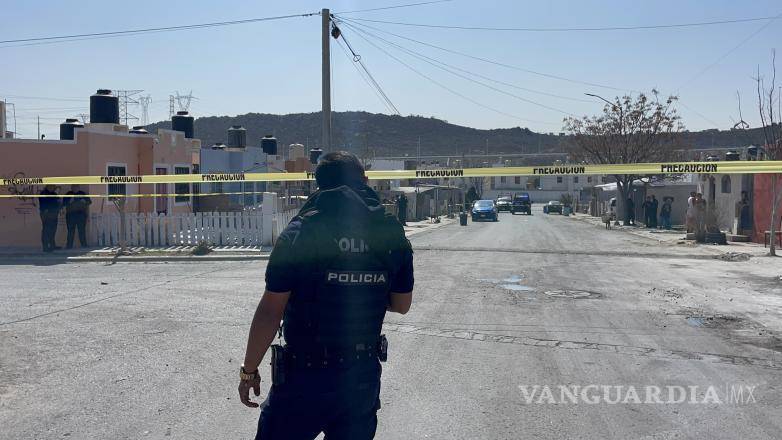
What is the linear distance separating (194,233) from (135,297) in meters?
9.92

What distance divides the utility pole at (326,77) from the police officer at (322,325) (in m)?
17.9

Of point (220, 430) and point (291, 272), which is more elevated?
point (291, 272)

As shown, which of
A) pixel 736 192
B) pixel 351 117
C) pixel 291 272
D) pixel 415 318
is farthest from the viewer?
pixel 351 117

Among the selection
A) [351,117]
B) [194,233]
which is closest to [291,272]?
[194,233]

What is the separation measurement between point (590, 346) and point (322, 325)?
571cm

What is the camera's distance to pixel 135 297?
12.2 meters

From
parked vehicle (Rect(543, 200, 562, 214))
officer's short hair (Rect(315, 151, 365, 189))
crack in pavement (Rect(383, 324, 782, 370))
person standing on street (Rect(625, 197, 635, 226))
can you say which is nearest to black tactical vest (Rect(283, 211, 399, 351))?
officer's short hair (Rect(315, 151, 365, 189))

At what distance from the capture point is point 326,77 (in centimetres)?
2125

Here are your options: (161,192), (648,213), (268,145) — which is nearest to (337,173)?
(161,192)

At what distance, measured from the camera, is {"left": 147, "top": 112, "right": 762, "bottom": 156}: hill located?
388ft

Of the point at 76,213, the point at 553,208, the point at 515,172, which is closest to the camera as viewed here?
the point at 515,172

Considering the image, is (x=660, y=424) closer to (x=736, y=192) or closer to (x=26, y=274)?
(x=26, y=274)

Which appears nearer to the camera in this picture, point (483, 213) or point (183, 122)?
point (183, 122)

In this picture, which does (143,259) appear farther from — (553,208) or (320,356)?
(553,208)
